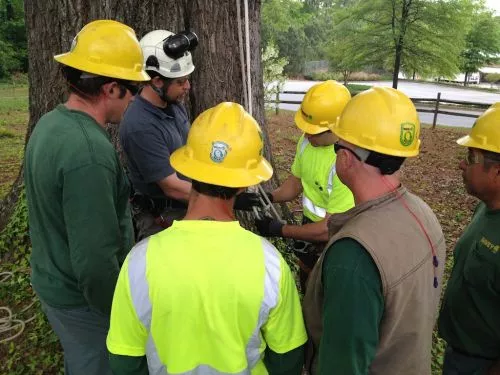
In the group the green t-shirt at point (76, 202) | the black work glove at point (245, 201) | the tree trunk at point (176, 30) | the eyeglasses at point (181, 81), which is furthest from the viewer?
the tree trunk at point (176, 30)

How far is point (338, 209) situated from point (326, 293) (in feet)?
4.31

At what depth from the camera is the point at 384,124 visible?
5.60 feet

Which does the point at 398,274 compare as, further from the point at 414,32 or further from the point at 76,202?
the point at 414,32

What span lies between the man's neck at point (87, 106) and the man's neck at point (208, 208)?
753 mm

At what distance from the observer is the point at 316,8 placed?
53875 millimetres

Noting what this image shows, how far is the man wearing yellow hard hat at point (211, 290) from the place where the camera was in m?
1.48

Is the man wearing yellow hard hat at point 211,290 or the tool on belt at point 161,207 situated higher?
the man wearing yellow hard hat at point 211,290

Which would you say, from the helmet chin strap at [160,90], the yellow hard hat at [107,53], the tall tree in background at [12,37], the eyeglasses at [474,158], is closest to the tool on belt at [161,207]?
the helmet chin strap at [160,90]

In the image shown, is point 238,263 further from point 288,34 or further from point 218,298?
point 288,34

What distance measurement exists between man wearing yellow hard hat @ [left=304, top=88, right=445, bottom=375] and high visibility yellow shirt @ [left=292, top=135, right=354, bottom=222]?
→ 3.29ft

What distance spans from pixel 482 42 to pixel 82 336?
1483 inches

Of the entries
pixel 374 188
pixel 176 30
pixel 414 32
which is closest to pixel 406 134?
pixel 374 188

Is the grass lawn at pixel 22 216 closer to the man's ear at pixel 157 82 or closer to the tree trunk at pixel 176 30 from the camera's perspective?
the tree trunk at pixel 176 30

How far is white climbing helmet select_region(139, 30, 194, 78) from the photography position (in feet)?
9.43
